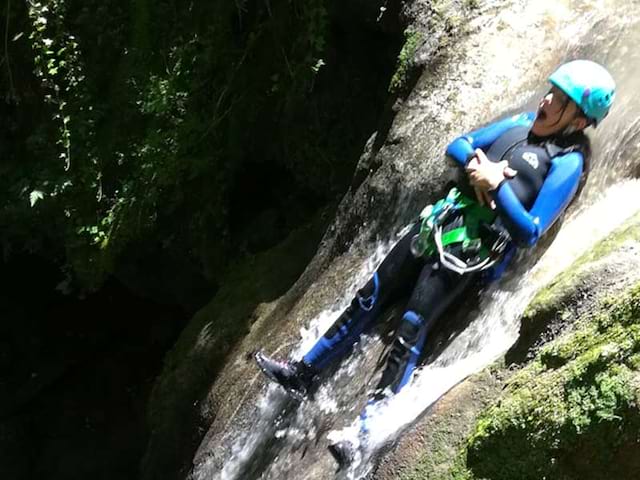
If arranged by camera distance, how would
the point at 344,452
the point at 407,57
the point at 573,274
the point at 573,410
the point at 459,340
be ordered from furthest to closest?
the point at 407,57, the point at 459,340, the point at 344,452, the point at 573,274, the point at 573,410

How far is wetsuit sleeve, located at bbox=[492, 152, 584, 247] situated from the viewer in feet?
11.0

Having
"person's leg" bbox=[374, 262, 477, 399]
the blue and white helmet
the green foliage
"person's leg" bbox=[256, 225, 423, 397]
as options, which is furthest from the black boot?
the green foliage

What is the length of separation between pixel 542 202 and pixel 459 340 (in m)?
0.82

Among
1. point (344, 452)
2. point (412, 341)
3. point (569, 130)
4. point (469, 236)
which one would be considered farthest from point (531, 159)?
point (344, 452)

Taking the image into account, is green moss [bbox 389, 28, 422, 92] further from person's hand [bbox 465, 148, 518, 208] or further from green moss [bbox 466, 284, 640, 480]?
green moss [bbox 466, 284, 640, 480]

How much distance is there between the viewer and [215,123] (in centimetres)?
630

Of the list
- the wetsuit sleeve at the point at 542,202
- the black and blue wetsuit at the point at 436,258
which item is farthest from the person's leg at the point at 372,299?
the wetsuit sleeve at the point at 542,202

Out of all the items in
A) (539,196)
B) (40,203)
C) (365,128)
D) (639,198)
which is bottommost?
(639,198)

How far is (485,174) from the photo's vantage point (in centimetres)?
346

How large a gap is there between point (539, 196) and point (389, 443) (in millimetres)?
1310

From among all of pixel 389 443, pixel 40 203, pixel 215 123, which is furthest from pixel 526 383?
pixel 40 203

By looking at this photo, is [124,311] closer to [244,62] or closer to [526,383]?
[244,62]

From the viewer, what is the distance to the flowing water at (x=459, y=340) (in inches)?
141

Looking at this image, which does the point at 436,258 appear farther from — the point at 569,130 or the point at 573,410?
the point at 573,410
